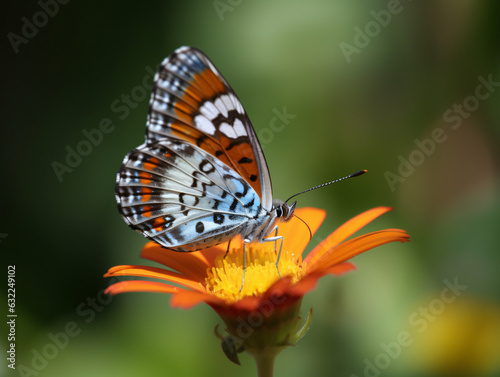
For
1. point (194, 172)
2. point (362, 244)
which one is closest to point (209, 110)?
point (194, 172)

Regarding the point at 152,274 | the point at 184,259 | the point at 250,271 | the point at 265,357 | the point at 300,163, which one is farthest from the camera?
the point at 300,163

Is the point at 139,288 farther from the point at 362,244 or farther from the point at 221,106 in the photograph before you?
the point at 221,106

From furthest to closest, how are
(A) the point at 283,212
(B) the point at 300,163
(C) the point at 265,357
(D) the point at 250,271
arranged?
(B) the point at 300,163, (A) the point at 283,212, (D) the point at 250,271, (C) the point at 265,357

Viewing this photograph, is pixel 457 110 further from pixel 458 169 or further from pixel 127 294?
pixel 127 294

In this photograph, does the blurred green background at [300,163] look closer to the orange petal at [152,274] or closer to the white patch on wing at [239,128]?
the orange petal at [152,274]

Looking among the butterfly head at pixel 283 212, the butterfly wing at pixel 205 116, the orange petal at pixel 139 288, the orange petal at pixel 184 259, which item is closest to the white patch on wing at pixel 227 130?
the butterfly wing at pixel 205 116

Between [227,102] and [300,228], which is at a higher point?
[227,102]
